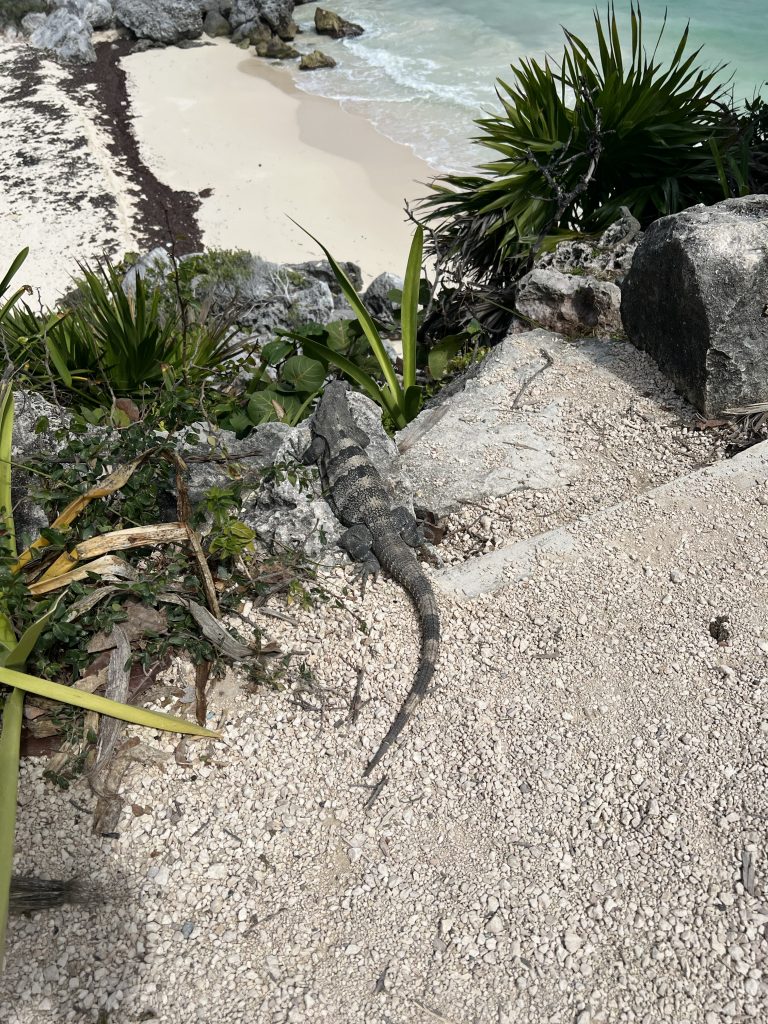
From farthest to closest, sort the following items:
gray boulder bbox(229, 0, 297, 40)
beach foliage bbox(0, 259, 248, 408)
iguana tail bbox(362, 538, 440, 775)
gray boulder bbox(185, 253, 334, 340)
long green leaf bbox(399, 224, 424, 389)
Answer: gray boulder bbox(229, 0, 297, 40), gray boulder bbox(185, 253, 334, 340), long green leaf bbox(399, 224, 424, 389), beach foliage bbox(0, 259, 248, 408), iguana tail bbox(362, 538, 440, 775)

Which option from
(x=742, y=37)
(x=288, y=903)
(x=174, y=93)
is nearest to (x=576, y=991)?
(x=288, y=903)

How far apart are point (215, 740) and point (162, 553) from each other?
747 millimetres

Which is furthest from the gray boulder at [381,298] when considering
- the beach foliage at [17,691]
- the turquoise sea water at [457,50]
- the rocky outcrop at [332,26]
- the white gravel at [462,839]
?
the rocky outcrop at [332,26]

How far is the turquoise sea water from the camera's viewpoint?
41.5 feet

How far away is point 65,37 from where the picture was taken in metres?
14.5

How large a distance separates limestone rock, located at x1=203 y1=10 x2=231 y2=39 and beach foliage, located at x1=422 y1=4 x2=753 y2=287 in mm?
12663

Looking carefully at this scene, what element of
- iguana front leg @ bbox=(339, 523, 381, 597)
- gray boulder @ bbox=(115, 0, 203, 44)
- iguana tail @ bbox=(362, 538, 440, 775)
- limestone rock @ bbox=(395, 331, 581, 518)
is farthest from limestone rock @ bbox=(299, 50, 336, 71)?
iguana tail @ bbox=(362, 538, 440, 775)

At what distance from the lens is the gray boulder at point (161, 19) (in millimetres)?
15227

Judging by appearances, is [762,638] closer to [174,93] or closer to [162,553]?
[162,553]

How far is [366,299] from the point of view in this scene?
7.05 metres

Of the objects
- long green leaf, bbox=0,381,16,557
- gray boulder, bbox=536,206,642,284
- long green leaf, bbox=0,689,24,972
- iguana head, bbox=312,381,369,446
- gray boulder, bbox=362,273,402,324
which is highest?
gray boulder, bbox=536,206,642,284

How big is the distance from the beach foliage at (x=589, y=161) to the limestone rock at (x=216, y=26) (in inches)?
499

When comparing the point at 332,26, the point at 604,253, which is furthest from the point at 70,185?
the point at 332,26

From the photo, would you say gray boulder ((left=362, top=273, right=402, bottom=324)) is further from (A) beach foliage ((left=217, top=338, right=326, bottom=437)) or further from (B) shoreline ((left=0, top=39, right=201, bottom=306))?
(A) beach foliage ((left=217, top=338, right=326, bottom=437))
